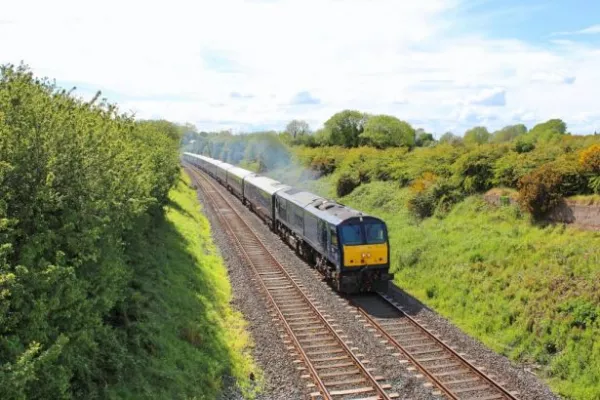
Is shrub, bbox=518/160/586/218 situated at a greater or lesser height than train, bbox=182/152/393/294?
greater

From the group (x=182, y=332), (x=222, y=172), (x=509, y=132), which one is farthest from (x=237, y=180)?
(x=509, y=132)

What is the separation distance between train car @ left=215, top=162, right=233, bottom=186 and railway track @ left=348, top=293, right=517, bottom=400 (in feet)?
128

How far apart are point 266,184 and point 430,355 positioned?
22341mm

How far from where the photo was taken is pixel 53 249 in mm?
A: 7926

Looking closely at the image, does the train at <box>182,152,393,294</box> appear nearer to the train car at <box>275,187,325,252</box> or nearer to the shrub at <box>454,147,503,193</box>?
the train car at <box>275,187,325,252</box>

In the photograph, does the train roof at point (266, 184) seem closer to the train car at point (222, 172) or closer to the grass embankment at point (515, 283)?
the grass embankment at point (515, 283)

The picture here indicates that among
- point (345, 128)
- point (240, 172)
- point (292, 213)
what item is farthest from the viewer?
point (345, 128)

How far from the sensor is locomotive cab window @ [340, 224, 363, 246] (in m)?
18.6

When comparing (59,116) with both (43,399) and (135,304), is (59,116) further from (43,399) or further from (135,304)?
(135,304)

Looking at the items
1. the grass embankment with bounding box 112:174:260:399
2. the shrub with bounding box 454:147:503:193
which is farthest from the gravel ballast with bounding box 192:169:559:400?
the shrub with bounding box 454:147:503:193

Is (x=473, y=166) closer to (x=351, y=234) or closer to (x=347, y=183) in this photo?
(x=351, y=234)

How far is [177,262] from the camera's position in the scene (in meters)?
20.1

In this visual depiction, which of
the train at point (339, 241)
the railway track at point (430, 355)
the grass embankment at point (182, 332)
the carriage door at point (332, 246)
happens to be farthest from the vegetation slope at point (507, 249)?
the grass embankment at point (182, 332)

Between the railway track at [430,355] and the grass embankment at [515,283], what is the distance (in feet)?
4.86
